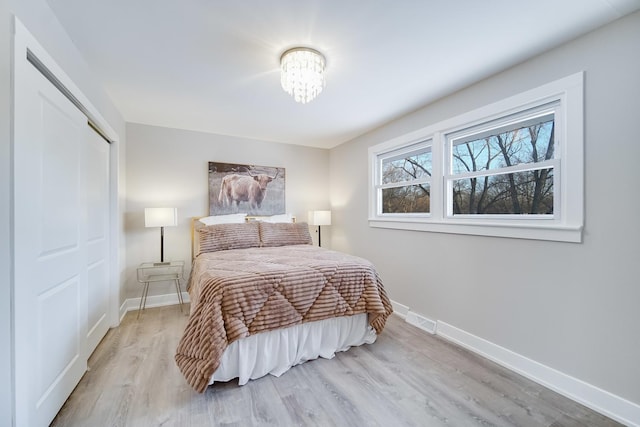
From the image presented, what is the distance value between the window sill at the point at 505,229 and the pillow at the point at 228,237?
184 cm

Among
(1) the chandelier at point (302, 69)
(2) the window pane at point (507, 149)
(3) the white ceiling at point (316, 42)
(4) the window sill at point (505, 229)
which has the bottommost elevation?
(4) the window sill at point (505, 229)

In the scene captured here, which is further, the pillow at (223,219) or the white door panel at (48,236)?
the pillow at (223,219)

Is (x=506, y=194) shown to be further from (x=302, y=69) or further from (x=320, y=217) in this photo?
(x=320, y=217)

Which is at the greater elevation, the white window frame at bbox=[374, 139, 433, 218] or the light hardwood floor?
the white window frame at bbox=[374, 139, 433, 218]

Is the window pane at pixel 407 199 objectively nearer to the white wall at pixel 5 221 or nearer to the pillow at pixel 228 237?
the pillow at pixel 228 237

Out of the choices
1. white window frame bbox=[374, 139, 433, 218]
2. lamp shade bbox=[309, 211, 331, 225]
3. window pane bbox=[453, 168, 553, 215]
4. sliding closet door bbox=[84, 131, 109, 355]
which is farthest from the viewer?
lamp shade bbox=[309, 211, 331, 225]

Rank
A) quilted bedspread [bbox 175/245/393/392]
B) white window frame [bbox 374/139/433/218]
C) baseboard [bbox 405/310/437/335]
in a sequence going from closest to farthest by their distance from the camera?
quilted bedspread [bbox 175/245/393/392], baseboard [bbox 405/310/437/335], white window frame [bbox 374/139/433/218]

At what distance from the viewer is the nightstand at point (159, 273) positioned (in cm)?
328

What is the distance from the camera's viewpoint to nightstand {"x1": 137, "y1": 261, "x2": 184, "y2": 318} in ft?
10.8

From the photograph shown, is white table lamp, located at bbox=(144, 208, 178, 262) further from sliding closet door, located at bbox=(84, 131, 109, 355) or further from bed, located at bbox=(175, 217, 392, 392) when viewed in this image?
bed, located at bbox=(175, 217, 392, 392)

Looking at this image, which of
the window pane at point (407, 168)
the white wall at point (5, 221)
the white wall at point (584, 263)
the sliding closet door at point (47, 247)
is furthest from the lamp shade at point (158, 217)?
the white wall at point (584, 263)

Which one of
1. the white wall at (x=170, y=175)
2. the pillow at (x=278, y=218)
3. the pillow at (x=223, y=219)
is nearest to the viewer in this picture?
the white wall at (x=170, y=175)

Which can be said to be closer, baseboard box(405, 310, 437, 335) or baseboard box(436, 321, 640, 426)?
baseboard box(436, 321, 640, 426)

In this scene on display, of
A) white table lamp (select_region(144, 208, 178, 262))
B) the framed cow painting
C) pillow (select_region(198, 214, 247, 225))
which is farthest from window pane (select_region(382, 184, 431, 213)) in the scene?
white table lamp (select_region(144, 208, 178, 262))
